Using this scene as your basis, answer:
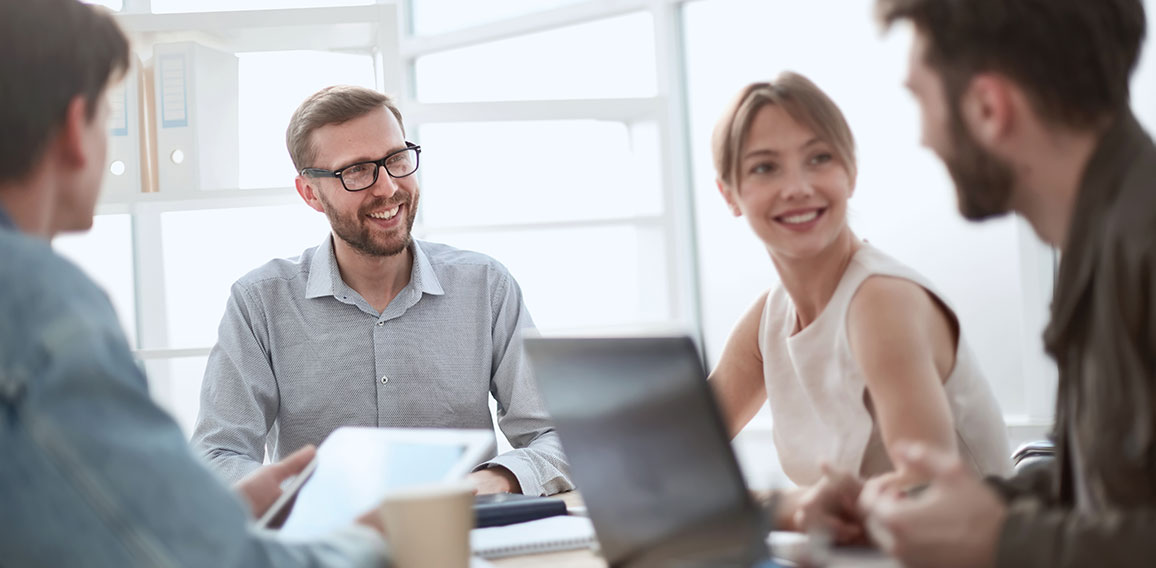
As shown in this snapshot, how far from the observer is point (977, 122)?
44.8 inches

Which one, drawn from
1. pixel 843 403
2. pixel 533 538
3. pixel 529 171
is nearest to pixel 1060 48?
pixel 843 403

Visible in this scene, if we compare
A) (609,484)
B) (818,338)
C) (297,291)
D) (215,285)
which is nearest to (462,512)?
(609,484)

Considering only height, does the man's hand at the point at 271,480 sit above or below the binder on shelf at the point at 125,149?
below

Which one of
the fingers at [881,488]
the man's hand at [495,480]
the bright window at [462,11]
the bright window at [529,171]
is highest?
the bright window at [462,11]

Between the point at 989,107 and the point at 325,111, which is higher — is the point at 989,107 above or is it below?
below

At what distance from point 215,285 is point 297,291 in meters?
1.54

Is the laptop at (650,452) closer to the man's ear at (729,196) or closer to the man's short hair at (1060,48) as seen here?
the man's short hair at (1060,48)

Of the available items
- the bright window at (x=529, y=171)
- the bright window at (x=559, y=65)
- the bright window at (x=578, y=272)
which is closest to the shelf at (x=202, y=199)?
the bright window at (x=529, y=171)

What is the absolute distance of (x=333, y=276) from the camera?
2391 millimetres

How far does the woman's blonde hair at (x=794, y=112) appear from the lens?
→ 1.69 meters

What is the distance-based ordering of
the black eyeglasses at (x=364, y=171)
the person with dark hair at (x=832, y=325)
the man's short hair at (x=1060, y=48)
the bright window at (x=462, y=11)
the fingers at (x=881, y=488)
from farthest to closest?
1. the bright window at (x=462, y=11)
2. the black eyeglasses at (x=364, y=171)
3. the person with dark hair at (x=832, y=325)
4. the fingers at (x=881, y=488)
5. the man's short hair at (x=1060, y=48)

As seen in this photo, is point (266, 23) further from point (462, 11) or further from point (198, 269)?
point (462, 11)

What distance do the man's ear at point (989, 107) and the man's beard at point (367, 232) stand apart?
4.95 feet

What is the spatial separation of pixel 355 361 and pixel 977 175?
60.4 inches
